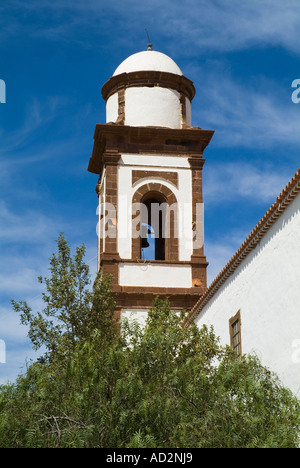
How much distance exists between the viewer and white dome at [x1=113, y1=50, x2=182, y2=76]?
2675 centimetres

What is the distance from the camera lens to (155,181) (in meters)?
25.2

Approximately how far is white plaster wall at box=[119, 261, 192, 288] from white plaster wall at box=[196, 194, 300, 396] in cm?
672

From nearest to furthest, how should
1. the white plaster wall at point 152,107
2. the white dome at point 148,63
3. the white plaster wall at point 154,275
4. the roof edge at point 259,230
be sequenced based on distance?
the roof edge at point 259,230 → the white plaster wall at point 154,275 → the white plaster wall at point 152,107 → the white dome at point 148,63

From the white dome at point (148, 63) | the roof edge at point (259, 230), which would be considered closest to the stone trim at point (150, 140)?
the white dome at point (148, 63)

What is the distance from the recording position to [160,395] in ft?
37.3

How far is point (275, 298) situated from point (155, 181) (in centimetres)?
1118

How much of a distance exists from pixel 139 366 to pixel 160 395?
2.55 feet

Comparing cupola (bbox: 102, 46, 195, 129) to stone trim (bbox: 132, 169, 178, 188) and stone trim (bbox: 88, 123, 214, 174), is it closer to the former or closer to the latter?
stone trim (bbox: 88, 123, 214, 174)

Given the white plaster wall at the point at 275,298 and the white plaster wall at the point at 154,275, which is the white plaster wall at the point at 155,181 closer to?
the white plaster wall at the point at 154,275

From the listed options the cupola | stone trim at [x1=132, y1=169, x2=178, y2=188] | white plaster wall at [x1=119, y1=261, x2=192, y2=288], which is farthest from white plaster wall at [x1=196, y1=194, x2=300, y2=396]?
the cupola

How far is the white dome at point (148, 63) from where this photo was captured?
26.8 meters

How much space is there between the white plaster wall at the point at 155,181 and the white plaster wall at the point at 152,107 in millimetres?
1313
